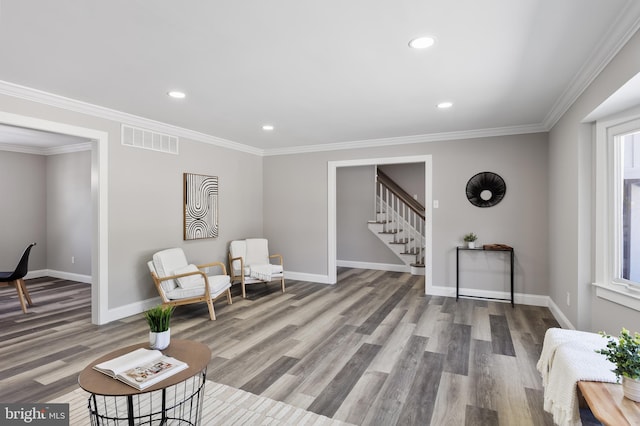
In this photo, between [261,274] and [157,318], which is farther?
[261,274]

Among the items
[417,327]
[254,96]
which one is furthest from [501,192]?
[254,96]

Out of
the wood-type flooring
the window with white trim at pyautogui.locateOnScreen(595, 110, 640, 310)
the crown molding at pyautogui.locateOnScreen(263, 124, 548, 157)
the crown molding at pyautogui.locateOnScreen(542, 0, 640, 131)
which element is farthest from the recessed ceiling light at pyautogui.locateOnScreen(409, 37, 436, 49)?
the crown molding at pyautogui.locateOnScreen(263, 124, 548, 157)

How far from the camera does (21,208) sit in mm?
6160

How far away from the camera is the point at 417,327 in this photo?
147 inches

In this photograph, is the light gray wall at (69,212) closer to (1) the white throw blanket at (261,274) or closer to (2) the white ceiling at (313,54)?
(2) the white ceiling at (313,54)

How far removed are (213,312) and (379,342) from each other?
2010 mm

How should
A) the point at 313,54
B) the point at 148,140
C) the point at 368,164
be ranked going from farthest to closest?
the point at 368,164 < the point at 148,140 < the point at 313,54

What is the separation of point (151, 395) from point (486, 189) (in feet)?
15.4

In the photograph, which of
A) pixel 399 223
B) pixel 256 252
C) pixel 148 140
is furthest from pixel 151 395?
pixel 399 223

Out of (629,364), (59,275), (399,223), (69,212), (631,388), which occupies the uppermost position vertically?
(69,212)

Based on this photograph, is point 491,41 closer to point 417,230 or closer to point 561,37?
point 561,37

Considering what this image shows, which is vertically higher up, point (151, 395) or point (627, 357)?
point (627, 357)

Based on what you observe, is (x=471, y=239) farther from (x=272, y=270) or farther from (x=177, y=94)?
(x=177, y=94)

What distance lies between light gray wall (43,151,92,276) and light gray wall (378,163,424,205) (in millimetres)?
5993
